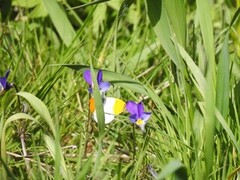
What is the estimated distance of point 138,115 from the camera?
146 centimetres

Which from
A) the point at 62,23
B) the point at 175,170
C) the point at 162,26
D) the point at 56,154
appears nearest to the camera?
the point at 175,170

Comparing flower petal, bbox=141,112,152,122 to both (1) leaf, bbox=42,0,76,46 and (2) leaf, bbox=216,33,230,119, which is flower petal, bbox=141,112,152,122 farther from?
(1) leaf, bbox=42,0,76,46

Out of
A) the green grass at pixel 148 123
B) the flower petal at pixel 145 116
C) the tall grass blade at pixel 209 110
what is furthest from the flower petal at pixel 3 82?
the tall grass blade at pixel 209 110

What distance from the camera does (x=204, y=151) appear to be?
4.41 ft

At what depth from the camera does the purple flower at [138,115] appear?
56.9 inches

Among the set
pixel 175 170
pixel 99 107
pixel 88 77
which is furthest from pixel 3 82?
pixel 175 170

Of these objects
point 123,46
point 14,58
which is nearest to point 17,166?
point 14,58

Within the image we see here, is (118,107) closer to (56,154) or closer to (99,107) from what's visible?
(99,107)

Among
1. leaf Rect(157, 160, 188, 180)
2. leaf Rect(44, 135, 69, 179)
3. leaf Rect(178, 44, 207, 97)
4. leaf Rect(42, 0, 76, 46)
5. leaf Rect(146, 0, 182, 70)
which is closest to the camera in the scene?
leaf Rect(157, 160, 188, 180)

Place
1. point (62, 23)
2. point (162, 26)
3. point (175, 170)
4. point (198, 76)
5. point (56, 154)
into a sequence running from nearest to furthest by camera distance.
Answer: point (175, 170)
point (56, 154)
point (198, 76)
point (162, 26)
point (62, 23)

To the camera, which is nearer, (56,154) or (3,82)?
(56,154)

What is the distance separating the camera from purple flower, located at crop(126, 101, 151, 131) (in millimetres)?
1446

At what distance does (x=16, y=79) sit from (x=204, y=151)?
2.29 feet

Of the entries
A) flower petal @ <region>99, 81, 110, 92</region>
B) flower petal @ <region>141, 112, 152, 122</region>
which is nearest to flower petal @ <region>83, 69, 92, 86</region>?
flower petal @ <region>99, 81, 110, 92</region>
